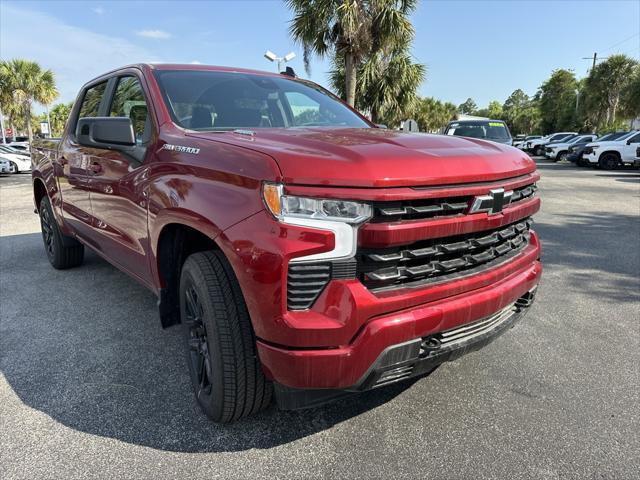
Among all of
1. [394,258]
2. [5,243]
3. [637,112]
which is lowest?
[5,243]

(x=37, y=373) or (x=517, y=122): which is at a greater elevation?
(x=517, y=122)

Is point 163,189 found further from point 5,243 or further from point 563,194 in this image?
point 563,194

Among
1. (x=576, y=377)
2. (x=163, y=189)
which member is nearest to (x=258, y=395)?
(x=163, y=189)

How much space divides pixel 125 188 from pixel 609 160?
2128 centimetres

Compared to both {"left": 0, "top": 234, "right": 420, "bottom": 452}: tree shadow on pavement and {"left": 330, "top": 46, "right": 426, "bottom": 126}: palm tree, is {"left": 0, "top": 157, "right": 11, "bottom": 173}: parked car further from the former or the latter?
{"left": 0, "top": 234, "right": 420, "bottom": 452}: tree shadow on pavement

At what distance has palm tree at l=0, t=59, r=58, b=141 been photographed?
32.7m

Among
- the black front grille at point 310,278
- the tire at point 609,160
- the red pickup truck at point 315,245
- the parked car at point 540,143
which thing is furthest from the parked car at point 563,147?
the black front grille at point 310,278

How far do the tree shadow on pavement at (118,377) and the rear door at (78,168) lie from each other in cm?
64

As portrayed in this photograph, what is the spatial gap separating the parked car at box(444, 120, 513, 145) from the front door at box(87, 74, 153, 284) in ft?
36.0

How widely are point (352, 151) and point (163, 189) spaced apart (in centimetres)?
105

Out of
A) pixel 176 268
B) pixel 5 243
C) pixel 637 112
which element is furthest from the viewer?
pixel 637 112

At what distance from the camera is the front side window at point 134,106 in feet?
9.16

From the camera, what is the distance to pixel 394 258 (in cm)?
183

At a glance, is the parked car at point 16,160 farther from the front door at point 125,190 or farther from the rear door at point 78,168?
the front door at point 125,190
